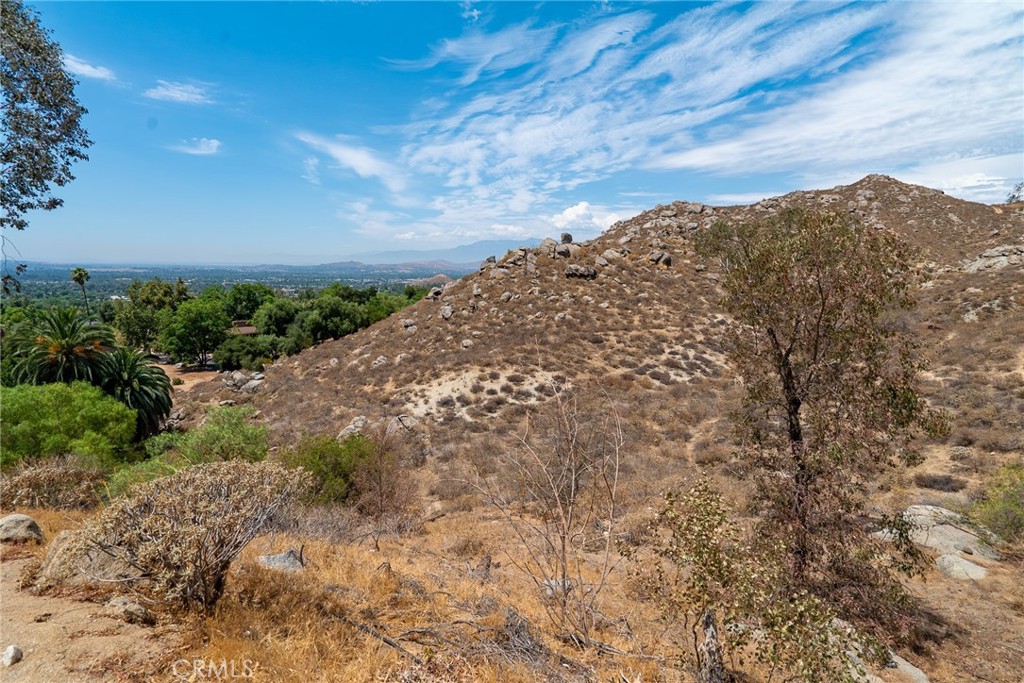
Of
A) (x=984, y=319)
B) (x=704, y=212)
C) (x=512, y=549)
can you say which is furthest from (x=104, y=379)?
(x=704, y=212)

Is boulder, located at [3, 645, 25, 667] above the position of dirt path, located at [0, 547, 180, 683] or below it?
above

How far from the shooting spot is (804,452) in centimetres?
724

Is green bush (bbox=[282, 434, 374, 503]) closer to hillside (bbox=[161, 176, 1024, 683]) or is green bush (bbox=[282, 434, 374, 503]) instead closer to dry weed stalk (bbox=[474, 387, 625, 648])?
hillside (bbox=[161, 176, 1024, 683])

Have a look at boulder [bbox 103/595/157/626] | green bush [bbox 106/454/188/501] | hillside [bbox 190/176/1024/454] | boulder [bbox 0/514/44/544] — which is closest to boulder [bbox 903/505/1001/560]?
hillside [bbox 190/176/1024/454]

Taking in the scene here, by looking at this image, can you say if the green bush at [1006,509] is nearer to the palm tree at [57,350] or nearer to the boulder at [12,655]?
the boulder at [12,655]

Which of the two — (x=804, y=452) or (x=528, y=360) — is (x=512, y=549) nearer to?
(x=804, y=452)

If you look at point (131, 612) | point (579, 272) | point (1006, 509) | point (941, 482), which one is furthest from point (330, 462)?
point (579, 272)

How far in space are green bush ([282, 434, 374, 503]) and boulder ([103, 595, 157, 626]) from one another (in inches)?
289

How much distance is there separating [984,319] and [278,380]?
4296 cm

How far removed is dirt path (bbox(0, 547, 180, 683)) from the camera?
13.5ft

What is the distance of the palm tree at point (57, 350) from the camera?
20594 mm

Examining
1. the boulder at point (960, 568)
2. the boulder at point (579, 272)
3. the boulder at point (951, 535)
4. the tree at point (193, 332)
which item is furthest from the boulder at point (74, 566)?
the tree at point (193, 332)

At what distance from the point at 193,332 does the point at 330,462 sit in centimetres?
5482

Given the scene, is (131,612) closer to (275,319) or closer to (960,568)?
(960,568)
